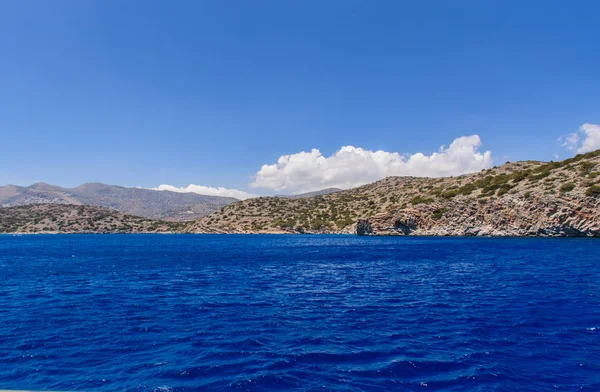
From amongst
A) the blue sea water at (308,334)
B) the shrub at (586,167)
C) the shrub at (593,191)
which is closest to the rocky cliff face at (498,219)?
the shrub at (593,191)

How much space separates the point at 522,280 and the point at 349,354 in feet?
93.1

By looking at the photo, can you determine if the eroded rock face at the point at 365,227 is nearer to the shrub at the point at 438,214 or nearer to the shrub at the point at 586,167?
the shrub at the point at 438,214

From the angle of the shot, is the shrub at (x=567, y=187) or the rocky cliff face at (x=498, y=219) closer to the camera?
the rocky cliff face at (x=498, y=219)

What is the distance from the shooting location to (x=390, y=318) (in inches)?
907

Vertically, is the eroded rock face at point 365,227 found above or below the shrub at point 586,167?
below

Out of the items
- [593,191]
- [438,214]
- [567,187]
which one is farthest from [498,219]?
[593,191]

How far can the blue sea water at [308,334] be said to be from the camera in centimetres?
1409

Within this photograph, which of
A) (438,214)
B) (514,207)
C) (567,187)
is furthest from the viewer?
(438,214)

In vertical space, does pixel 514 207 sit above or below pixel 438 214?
above

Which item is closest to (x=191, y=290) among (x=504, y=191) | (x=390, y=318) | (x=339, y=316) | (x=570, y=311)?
(x=339, y=316)

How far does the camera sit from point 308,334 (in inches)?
778

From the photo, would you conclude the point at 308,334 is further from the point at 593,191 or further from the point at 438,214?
the point at 438,214

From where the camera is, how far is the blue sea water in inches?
555

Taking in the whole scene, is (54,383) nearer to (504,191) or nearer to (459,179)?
(504,191)
